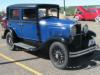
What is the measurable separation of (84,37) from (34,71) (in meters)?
2.17

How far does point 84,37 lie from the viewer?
8648mm

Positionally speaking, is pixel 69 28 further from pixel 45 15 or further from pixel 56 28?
pixel 45 15

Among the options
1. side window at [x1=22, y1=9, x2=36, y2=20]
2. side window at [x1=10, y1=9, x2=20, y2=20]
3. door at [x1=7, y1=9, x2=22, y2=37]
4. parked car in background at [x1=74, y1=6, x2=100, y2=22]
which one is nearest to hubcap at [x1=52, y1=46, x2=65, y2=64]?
side window at [x1=22, y1=9, x2=36, y2=20]

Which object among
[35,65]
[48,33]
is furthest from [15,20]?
[35,65]

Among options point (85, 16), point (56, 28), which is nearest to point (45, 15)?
point (56, 28)

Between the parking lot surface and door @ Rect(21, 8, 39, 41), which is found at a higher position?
door @ Rect(21, 8, 39, 41)

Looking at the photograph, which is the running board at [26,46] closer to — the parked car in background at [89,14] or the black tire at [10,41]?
the black tire at [10,41]

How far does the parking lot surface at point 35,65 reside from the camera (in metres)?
7.59

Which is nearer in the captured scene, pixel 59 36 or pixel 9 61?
pixel 59 36

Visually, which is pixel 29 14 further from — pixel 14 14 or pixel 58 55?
pixel 58 55

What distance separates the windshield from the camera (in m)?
9.35

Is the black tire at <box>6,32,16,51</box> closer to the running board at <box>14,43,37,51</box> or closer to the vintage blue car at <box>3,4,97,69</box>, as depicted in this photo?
the vintage blue car at <box>3,4,97,69</box>

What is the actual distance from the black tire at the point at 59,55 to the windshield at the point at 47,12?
5.46 feet

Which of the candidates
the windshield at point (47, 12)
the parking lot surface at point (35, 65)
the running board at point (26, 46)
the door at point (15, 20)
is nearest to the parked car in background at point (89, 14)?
the door at point (15, 20)
